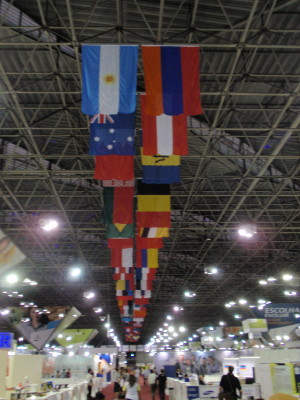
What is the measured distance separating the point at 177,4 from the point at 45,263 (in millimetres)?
25494

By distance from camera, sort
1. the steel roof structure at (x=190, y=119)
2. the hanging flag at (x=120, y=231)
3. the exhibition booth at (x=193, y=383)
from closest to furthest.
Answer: the steel roof structure at (x=190, y=119)
the exhibition booth at (x=193, y=383)
the hanging flag at (x=120, y=231)

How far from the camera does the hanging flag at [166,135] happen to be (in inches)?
363

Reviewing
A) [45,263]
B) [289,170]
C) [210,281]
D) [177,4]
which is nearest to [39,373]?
[289,170]

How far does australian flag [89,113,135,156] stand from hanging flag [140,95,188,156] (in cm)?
41

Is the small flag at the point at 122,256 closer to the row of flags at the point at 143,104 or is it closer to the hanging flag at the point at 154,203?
the hanging flag at the point at 154,203

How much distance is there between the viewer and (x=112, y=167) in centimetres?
1061

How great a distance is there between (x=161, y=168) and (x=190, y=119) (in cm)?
314

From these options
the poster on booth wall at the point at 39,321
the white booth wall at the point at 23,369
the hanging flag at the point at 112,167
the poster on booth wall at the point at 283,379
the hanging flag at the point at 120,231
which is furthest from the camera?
the poster on booth wall at the point at 39,321

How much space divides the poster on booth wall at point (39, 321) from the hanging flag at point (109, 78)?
30.4 meters

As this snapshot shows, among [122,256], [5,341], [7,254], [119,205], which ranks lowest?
[5,341]

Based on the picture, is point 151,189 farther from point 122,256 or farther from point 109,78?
point 109,78

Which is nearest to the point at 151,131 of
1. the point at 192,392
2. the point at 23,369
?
the point at 192,392

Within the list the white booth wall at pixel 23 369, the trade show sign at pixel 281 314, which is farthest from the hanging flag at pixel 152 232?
the trade show sign at pixel 281 314

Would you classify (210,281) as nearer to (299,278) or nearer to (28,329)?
(299,278)
